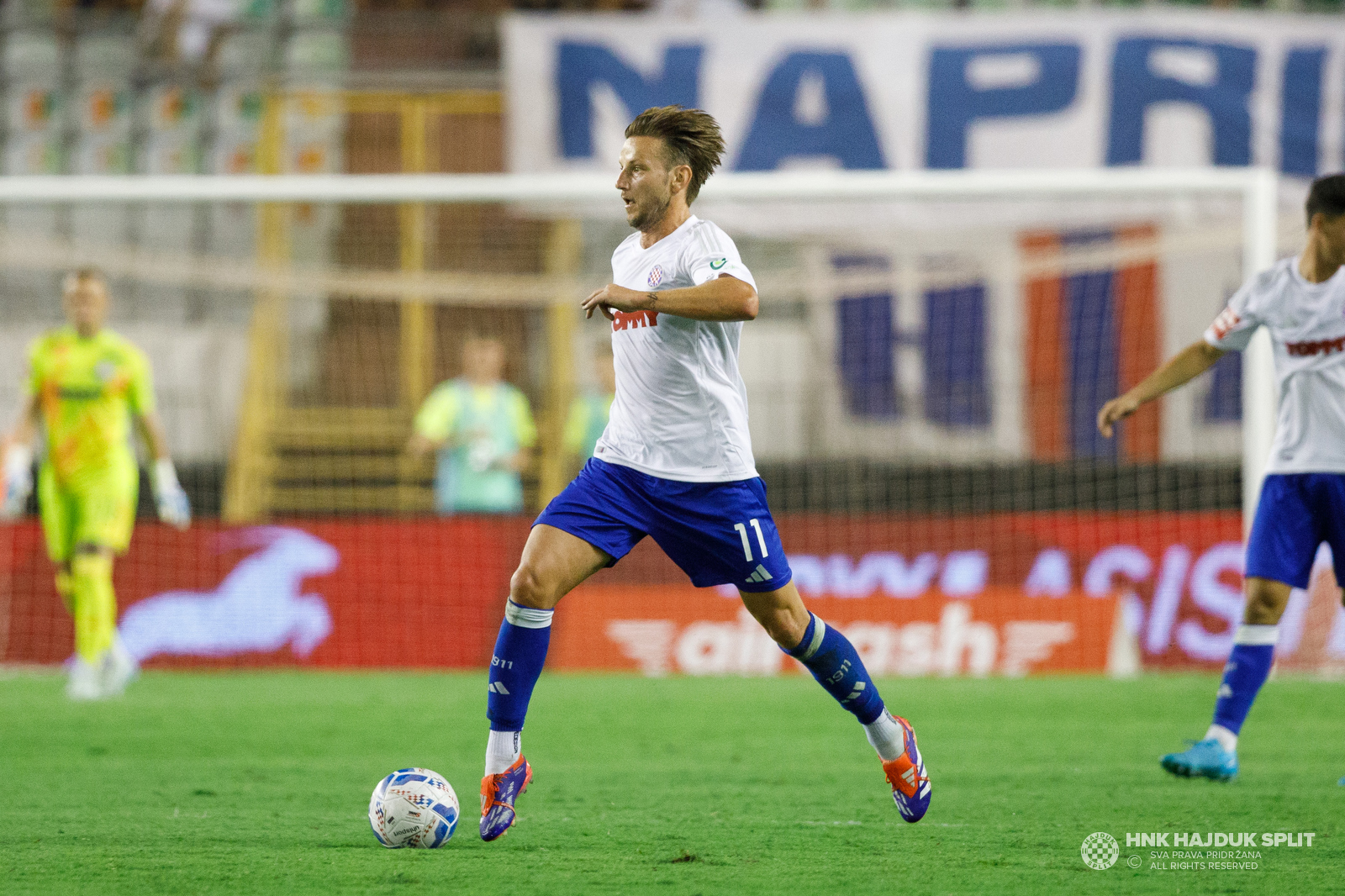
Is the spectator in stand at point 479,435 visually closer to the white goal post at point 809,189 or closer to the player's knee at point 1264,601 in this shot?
the white goal post at point 809,189

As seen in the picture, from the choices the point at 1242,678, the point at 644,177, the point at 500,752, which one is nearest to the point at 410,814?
the point at 500,752

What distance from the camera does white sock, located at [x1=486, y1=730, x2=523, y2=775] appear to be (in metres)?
4.33

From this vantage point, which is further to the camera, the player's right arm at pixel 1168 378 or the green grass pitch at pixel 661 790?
the player's right arm at pixel 1168 378

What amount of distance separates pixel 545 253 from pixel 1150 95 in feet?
17.0

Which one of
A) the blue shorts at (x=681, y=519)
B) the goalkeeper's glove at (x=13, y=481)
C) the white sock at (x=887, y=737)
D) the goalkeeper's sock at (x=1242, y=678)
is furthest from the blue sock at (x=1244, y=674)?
the goalkeeper's glove at (x=13, y=481)

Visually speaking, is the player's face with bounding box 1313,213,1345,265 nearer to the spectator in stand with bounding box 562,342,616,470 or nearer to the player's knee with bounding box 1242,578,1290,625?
the player's knee with bounding box 1242,578,1290,625

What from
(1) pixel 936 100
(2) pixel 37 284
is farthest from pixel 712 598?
(2) pixel 37 284

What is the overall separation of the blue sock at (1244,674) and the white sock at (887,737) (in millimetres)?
1528

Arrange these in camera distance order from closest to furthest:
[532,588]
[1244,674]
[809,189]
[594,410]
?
[532,588], [1244,674], [809,189], [594,410]

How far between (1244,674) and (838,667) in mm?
1837

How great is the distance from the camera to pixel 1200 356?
5.71m

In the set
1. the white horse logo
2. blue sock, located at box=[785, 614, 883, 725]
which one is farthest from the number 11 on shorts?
the white horse logo

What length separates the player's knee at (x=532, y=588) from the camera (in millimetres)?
4332

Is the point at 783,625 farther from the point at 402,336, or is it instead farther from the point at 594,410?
the point at 402,336
